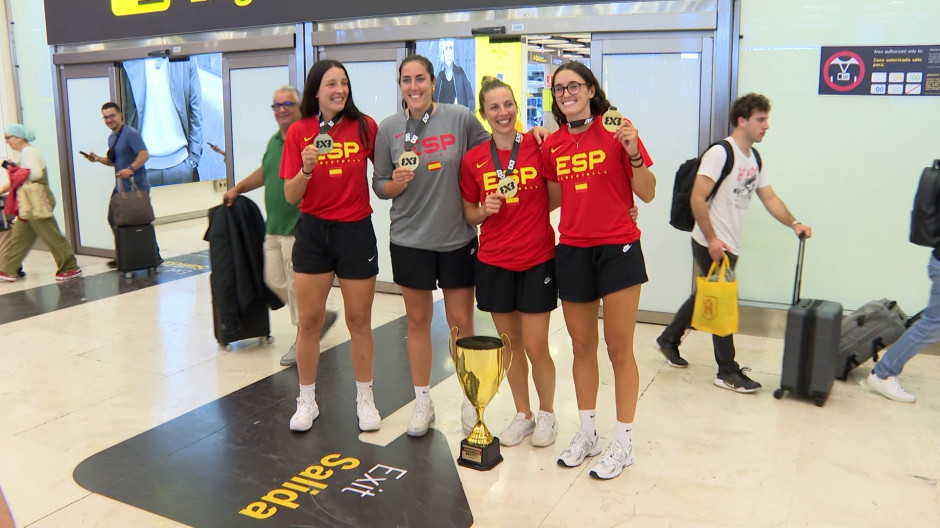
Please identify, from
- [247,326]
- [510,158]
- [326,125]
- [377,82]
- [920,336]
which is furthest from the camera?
[377,82]

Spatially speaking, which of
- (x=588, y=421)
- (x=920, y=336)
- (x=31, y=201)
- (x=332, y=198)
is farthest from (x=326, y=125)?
(x=31, y=201)

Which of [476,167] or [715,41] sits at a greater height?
[715,41]

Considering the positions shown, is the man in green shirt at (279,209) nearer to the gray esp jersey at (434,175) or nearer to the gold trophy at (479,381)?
the gray esp jersey at (434,175)

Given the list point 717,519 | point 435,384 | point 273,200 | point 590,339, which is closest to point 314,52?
point 273,200

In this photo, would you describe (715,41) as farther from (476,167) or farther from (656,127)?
(476,167)

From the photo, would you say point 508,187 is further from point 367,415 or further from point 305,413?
point 305,413

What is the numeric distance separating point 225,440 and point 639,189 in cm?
227

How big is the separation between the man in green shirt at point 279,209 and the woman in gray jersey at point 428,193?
1.05m

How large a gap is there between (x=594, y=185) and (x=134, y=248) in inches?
227

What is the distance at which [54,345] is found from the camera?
5465 mm

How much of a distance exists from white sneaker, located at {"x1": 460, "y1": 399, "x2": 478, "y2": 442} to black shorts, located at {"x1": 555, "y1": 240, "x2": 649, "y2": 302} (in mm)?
809

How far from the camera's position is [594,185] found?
3174 millimetres

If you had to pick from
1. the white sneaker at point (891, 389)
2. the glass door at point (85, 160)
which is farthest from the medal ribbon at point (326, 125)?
the glass door at point (85, 160)

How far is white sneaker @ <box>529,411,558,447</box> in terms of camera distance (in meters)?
3.67
